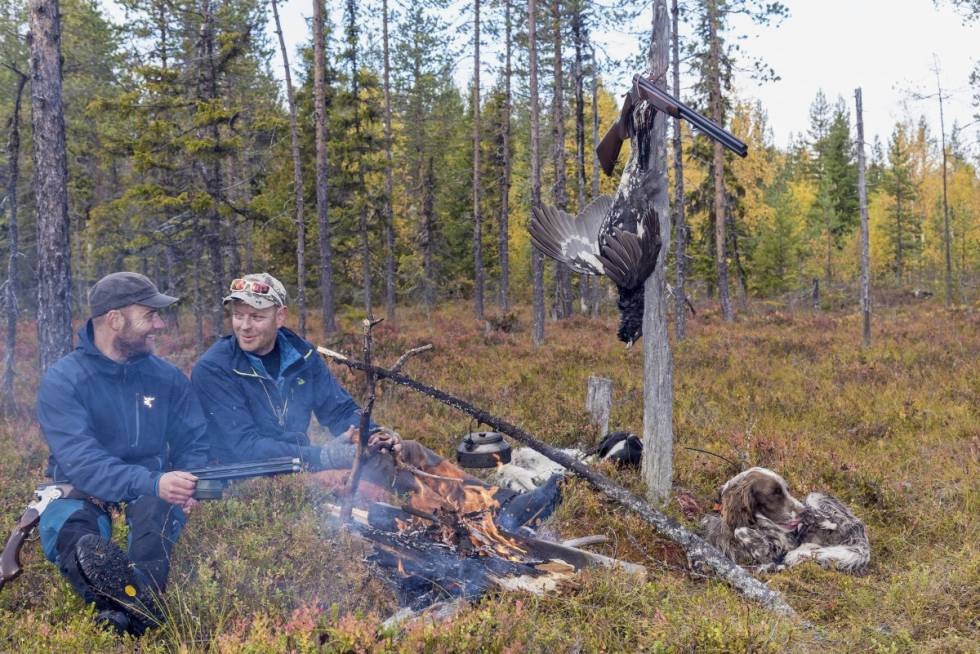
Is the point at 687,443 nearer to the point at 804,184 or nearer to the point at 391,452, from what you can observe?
the point at 391,452

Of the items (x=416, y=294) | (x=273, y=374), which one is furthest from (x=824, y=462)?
(x=416, y=294)

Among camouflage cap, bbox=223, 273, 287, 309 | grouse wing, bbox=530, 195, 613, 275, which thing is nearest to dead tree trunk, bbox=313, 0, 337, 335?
camouflage cap, bbox=223, 273, 287, 309

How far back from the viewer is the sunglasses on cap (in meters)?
4.62

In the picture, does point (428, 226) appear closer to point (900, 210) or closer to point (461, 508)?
point (461, 508)

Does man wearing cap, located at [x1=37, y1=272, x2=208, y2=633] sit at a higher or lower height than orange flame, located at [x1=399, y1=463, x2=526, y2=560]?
higher

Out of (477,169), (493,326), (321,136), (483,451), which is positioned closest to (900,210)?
(477,169)

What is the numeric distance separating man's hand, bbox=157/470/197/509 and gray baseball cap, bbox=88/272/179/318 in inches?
42.1

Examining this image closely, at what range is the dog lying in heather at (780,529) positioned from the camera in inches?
190

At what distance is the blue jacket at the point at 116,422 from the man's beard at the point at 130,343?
0.06 metres

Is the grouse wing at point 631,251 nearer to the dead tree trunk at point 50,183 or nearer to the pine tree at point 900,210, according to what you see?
the dead tree trunk at point 50,183

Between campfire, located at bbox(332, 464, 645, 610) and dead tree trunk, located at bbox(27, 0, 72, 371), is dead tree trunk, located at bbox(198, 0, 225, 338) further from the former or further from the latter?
campfire, located at bbox(332, 464, 645, 610)

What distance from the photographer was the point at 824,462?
641 cm

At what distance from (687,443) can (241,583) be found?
17.5ft

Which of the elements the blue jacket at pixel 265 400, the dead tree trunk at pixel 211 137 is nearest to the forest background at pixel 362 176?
the dead tree trunk at pixel 211 137
